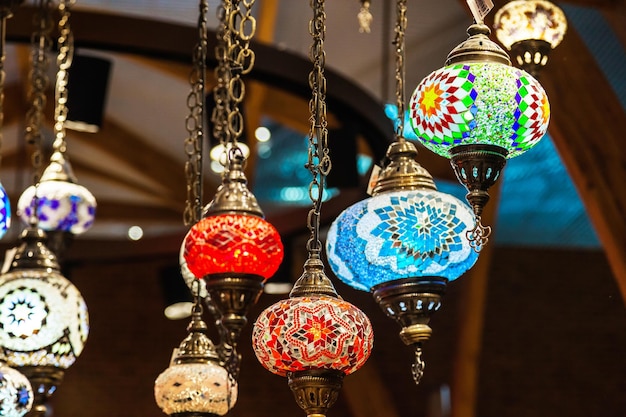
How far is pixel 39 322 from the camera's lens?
12.1 feet

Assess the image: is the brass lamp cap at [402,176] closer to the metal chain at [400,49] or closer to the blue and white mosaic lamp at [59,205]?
the metal chain at [400,49]

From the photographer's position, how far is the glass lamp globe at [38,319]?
367cm

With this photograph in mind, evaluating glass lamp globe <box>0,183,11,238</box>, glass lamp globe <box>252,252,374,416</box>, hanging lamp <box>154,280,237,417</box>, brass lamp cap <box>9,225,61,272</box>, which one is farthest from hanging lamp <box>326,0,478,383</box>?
glass lamp globe <box>0,183,11,238</box>

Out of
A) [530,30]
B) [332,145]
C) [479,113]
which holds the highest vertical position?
[332,145]

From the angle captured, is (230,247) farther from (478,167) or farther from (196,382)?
(196,382)

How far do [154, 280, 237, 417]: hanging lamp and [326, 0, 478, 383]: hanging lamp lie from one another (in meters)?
0.85

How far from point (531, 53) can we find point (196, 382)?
174 cm

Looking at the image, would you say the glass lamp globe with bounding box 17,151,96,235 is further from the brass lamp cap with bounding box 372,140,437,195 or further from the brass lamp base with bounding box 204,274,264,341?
the brass lamp cap with bounding box 372,140,437,195

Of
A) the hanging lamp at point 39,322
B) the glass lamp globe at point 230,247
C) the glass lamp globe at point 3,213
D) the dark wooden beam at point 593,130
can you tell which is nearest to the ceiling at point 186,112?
the dark wooden beam at point 593,130

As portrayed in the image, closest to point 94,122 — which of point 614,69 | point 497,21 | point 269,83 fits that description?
point 269,83

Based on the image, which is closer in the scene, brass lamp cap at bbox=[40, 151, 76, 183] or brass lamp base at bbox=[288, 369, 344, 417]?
brass lamp base at bbox=[288, 369, 344, 417]

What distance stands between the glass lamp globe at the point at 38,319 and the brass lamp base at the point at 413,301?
45.0 inches

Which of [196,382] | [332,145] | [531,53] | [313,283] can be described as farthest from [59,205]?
[313,283]

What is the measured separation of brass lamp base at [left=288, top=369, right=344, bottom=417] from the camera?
9.45 ft
